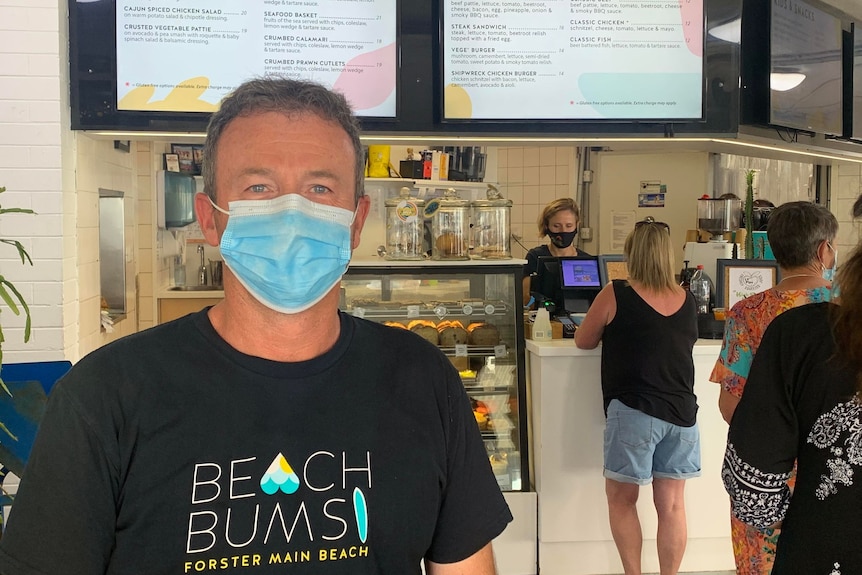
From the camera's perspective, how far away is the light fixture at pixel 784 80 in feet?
12.8

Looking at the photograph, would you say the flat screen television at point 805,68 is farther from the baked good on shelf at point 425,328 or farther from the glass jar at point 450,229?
the baked good on shelf at point 425,328

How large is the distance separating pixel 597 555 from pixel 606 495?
35cm

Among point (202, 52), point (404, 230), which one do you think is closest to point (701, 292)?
point (404, 230)

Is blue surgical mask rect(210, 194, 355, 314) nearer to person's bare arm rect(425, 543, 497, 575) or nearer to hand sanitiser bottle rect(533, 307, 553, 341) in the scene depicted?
person's bare arm rect(425, 543, 497, 575)

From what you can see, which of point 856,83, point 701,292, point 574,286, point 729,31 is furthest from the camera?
point 856,83

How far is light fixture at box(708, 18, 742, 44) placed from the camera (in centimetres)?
366

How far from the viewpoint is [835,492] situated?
1589 mm

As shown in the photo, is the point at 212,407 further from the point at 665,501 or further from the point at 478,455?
the point at 665,501

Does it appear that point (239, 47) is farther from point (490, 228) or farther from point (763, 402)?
point (763, 402)

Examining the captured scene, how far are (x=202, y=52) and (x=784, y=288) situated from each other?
2413 millimetres

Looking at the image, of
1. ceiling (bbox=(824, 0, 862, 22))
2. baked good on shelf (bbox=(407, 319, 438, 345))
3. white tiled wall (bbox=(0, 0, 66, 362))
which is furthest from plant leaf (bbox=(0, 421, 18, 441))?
ceiling (bbox=(824, 0, 862, 22))

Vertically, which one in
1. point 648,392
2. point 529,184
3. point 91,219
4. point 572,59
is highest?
point 572,59

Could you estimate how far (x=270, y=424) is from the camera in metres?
1.22

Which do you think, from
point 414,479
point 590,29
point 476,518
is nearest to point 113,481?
point 414,479
